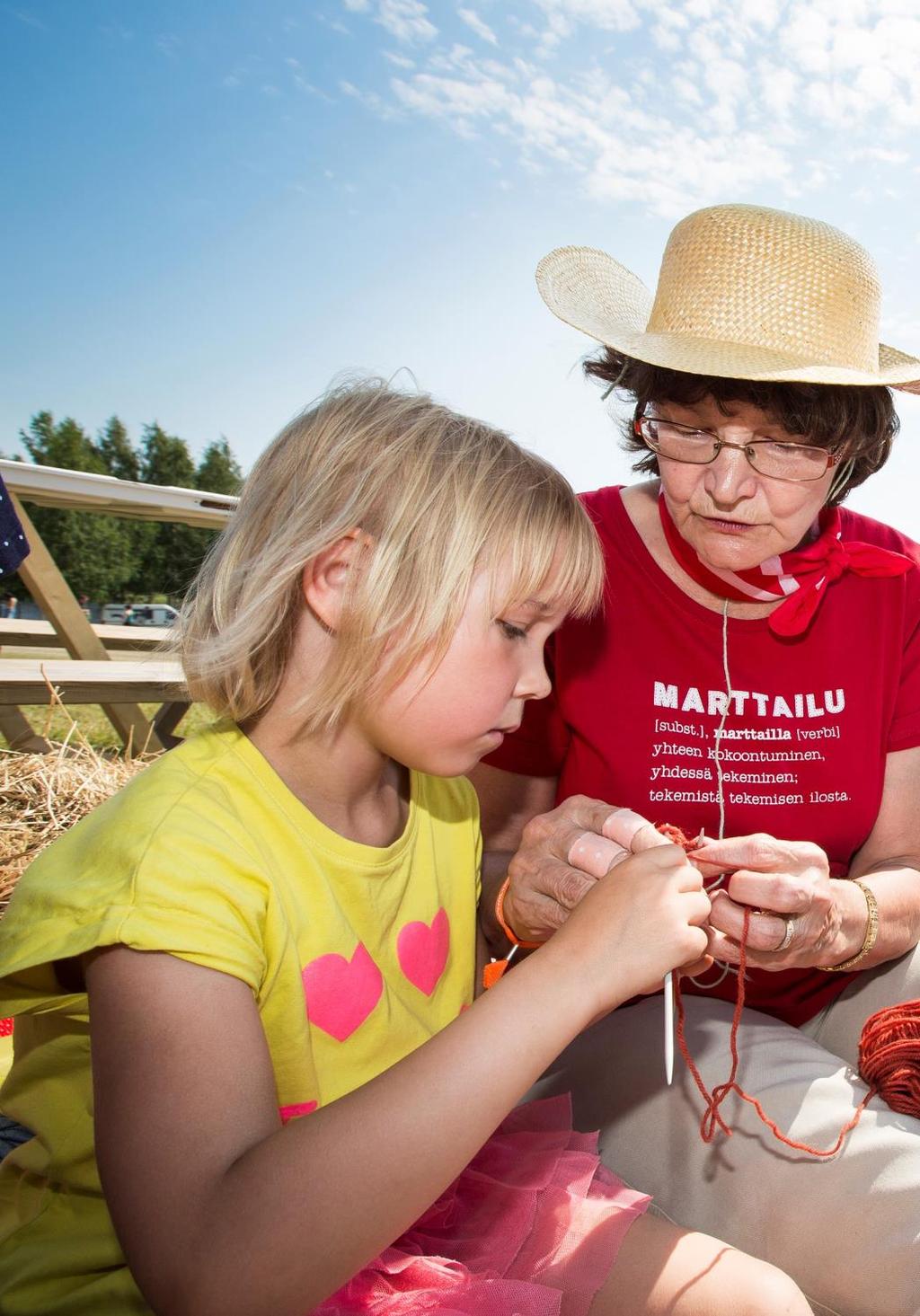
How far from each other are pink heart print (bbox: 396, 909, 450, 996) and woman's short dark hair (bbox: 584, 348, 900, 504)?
36.0 inches

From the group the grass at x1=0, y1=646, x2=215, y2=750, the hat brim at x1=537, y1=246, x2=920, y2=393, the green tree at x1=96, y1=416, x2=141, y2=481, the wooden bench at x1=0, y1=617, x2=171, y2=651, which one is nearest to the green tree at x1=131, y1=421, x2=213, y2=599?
the green tree at x1=96, y1=416, x2=141, y2=481

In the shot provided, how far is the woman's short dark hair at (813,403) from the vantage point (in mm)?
1642

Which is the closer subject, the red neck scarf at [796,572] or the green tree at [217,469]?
the red neck scarf at [796,572]

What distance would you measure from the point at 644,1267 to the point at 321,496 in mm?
986

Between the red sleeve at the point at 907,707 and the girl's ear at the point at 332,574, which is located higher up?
the girl's ear at the point at 332,574

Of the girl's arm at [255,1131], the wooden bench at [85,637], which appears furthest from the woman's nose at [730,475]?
the wooden bench at [85,637]

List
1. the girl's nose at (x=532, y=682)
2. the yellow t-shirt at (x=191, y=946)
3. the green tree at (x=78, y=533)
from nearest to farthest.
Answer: the yellow t-shirt at (x=191, y=946) < the girl's nose at (x=532, y=682) < the green tree at (x=78, y=533)

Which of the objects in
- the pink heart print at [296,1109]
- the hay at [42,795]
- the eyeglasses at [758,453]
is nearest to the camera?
the pink heart print at [296,1109]

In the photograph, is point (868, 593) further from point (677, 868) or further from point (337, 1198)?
point (337, 1198)

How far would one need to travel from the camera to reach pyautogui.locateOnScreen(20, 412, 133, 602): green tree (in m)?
45.7

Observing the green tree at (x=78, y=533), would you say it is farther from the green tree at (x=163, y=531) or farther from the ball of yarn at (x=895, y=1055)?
the ball of yarn at (x=895, y=1055)

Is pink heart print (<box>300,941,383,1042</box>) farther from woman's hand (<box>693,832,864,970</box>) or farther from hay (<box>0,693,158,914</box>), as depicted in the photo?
hay (<box>0,693,158,914</box>)

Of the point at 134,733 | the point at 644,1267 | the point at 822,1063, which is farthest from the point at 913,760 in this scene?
the point at 134,733

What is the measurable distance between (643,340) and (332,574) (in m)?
0.78
